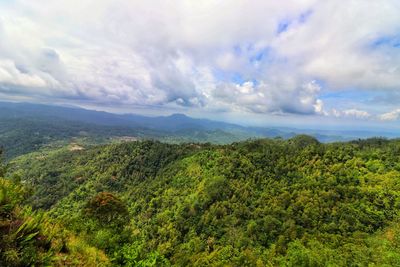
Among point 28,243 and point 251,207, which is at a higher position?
point 28,243

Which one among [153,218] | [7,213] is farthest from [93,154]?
[7,213]

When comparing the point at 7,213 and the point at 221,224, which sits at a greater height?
the point at 7,213

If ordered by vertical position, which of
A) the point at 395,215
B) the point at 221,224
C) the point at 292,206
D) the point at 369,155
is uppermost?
the point at 369,155

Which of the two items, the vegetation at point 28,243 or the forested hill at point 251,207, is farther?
the forested hill at point 251,207

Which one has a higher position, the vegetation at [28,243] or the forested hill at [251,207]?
the vegetation at [28,243]

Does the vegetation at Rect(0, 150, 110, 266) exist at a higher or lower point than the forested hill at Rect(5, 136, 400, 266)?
higher

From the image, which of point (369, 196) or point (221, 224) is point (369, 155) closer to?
point (369, 196)

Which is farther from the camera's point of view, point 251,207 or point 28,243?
point 251,207

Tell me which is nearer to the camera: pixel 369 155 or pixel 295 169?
pixel 369 155
